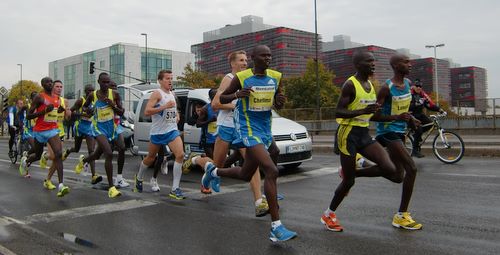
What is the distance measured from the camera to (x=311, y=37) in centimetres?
11550

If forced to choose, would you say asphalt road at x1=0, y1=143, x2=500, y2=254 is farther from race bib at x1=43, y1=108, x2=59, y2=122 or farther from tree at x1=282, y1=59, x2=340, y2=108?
tree at x1=282, y1=59, x2=340, y2=108

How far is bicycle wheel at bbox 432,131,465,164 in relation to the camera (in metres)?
10.6

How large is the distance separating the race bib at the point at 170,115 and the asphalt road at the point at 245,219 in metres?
1.19

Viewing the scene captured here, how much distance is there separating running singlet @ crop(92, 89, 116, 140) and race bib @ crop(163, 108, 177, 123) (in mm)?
1241

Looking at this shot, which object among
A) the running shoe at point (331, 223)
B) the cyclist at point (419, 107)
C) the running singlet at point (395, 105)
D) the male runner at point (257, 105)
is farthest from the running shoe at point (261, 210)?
the cyclist at point (419, 107)

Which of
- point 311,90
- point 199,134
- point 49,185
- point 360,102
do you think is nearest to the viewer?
point 360,102

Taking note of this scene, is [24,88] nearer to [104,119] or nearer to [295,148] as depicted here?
[104,119]

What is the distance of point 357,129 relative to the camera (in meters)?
4.91

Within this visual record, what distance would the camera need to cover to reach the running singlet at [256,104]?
4914mm

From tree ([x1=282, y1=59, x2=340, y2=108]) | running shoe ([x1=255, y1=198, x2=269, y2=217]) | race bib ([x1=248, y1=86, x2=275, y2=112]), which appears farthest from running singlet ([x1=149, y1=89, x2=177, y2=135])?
tree ([x1=282, y1=59, x2=340, y2=108])

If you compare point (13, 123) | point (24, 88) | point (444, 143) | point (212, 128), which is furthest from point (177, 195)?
point (24, 88)

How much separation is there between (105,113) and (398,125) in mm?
4887

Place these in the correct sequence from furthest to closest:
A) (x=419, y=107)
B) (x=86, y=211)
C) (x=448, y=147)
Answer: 1. (x=448, y=147)
2. (x=419, y=107)
3. (x=86, y=211)

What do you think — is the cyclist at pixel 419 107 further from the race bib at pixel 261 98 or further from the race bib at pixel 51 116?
the race bib at pixel 51 116
